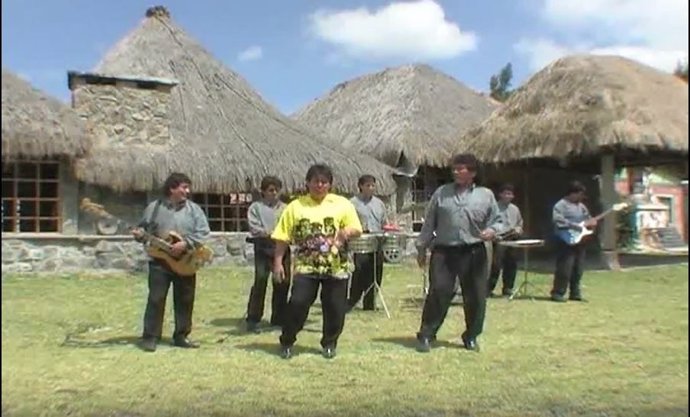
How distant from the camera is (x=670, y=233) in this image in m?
1.66

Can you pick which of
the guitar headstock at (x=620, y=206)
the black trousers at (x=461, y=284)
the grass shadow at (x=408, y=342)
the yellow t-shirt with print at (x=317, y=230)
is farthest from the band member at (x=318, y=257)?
the guitar headstock at (x=620, y=206)

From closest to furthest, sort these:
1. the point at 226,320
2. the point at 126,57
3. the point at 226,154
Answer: the point at 126,57 < the point at 226,154 < the point at 226,320

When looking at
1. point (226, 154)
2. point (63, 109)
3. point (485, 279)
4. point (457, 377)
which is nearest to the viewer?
point (63, 109)

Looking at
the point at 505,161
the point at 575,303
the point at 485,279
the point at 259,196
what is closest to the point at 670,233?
the point at 505,161

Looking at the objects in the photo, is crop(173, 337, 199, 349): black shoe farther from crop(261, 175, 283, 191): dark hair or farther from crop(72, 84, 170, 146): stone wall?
crop(72, 84, 170, 146): stone wall

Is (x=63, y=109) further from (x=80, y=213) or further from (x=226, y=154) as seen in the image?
(x=226, y=154)

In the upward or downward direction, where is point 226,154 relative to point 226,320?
upward

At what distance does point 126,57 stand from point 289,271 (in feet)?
6.73

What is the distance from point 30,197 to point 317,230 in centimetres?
167

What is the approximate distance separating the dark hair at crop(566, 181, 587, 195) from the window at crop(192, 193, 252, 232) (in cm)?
87

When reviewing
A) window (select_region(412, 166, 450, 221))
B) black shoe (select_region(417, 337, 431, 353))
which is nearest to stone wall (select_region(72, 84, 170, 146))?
window (select_region(412, 166, 450, 221))

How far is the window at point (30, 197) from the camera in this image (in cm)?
163

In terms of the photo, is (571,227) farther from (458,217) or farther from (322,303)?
(322,303)

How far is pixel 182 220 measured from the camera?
2.66 m
